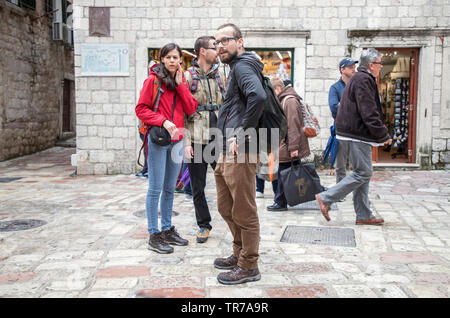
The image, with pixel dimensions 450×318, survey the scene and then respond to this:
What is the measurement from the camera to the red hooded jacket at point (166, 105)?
4.20 m

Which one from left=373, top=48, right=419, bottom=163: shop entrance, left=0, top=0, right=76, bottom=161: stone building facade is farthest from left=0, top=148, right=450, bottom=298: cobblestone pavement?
left=0, top=0, right=76, bottom=161: stone building facade

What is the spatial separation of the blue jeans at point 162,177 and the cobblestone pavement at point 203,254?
317mm

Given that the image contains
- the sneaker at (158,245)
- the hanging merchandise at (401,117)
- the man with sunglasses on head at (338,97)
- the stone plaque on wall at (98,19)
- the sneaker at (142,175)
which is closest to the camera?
the sneaker at (158,245)

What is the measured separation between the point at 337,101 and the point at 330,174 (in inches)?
128

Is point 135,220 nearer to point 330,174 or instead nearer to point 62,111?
point 330,174

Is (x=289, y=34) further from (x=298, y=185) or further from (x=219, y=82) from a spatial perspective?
(x=219, y=82)

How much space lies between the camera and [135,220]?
5.69m

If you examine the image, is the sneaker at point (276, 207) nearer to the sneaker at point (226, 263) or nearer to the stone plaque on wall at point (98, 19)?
the sneaker at point (226, 263)

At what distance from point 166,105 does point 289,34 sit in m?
6.51

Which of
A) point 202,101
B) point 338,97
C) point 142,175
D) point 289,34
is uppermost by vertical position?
point 289,34

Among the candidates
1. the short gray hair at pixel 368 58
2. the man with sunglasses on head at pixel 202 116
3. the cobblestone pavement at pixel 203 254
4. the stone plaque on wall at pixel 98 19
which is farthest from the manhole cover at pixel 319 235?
the stone plaque on wall at pixel 98 19

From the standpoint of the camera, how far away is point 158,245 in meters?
4.32

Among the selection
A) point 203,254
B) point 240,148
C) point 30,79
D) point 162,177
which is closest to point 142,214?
point 162,177
